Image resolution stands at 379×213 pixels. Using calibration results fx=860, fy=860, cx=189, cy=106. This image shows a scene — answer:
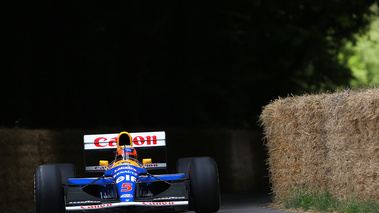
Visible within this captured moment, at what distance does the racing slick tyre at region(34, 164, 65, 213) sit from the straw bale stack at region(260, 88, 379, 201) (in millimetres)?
4420

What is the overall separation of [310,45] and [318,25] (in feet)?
2.27

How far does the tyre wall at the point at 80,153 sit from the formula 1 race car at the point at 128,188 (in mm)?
4772

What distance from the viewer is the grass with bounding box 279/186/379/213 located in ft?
40.9

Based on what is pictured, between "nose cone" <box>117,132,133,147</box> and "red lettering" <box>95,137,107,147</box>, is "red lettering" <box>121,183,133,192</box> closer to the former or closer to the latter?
"nose cone" <box>117,132,133,147</box>

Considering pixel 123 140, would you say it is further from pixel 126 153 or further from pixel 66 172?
pixel 126 153

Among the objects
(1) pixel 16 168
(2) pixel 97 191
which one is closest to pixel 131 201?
(2) pixel 97 191

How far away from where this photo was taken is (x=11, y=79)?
2341cm

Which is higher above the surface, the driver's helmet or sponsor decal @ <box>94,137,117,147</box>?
sponsor decal @ <box>94,137,117,147</box>

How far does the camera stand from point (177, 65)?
27297mm

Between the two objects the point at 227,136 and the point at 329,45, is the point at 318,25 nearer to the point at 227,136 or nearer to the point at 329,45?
the point at 329,45

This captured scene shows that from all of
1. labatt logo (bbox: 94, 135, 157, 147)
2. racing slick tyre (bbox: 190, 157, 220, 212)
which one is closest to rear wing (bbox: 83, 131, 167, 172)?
labatt logo (bbox: 94, 135, 157, 147)

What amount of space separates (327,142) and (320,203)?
101 centimetres

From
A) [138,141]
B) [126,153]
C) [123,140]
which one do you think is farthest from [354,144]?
[123,140]

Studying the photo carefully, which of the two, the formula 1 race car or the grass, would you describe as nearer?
the formula 1 race car
